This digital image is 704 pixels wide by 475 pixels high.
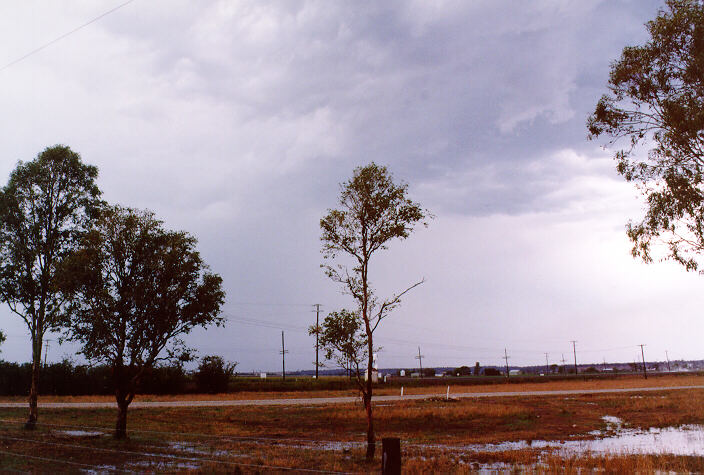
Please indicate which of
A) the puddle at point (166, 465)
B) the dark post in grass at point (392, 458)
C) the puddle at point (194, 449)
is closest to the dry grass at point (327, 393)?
the puddle at point (194, 449)

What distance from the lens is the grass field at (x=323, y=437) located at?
66.8 ft

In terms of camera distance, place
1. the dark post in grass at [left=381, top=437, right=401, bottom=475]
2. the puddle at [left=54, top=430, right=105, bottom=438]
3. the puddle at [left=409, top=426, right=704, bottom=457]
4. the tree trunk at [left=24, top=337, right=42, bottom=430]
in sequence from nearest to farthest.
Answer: the dark post in grass at [left=381, top=437, right=401, bottom=475], the puddle at [left=409, top=426, right=704, bottom=457], the puddle at [left=54, top=430, right=105, bottom=438], the tree trunk at [left=24, top=337, right=42, bottom=430]

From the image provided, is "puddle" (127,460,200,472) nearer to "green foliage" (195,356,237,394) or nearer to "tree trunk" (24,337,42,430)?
"tree trunk" (24,337,42,430)

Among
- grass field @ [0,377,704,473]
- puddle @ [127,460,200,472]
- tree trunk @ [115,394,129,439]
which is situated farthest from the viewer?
tree trunk @ [115,394,129,439]

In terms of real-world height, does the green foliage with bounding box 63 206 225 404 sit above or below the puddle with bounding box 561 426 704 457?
above

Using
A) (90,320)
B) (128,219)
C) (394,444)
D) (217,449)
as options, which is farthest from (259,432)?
(394,444)

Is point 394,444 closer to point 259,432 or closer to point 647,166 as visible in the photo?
point 647,166

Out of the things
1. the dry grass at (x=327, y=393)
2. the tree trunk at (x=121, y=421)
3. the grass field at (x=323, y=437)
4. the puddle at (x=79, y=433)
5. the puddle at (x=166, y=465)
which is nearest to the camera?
the puddle at (x=166, y=465)

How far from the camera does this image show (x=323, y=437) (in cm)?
3152

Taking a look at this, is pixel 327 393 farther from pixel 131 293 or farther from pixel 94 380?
pixel 131 293

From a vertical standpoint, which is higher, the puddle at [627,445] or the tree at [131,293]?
the tree at [131,293]

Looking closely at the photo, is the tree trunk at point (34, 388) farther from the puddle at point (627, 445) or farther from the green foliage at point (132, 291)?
the puddle at point (627, 445)

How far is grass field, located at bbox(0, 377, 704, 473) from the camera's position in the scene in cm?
2038

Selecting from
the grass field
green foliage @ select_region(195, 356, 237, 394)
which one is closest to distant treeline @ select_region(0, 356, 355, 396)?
green foliage @ select_region(195, 356, 237, 394)
